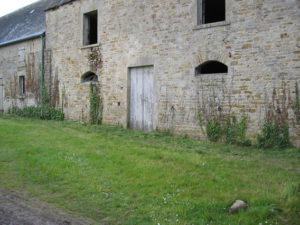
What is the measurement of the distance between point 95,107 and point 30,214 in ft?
29.1

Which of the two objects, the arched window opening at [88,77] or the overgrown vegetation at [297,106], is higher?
the arched window opening at [88,77]

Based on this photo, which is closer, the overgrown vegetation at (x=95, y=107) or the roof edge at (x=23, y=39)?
the overgrown vegetation at (x=95, y=107)

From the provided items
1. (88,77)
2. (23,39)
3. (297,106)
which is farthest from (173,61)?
(23,39)

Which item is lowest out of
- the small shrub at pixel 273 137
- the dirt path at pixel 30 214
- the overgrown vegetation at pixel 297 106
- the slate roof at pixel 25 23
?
the dirt path at pixel 30 214

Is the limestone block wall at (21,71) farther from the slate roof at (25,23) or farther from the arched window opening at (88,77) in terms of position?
the arched window opening at (88,77)

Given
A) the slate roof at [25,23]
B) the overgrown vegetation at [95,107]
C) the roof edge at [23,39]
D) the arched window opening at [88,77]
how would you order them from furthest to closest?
1. the slate roof at [25,23]
2. the roof edge at [23,39]
3. the arched window opening at [88,77]
4. the overgrown vegetation at [95,107]

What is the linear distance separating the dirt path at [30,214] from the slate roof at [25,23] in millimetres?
12905

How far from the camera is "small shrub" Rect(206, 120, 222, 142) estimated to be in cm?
890

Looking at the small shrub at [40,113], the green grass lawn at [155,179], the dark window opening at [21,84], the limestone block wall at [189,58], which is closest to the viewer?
the green grass lawn at [155,179]

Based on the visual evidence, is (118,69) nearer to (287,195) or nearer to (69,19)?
(69,19)

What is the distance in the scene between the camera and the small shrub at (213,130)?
8.90 meters

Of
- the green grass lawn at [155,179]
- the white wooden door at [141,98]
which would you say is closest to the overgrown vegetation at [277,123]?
the green grass lawn at [155,179]

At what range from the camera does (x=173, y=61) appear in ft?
32.7

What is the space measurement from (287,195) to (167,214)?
1714 millimetres
